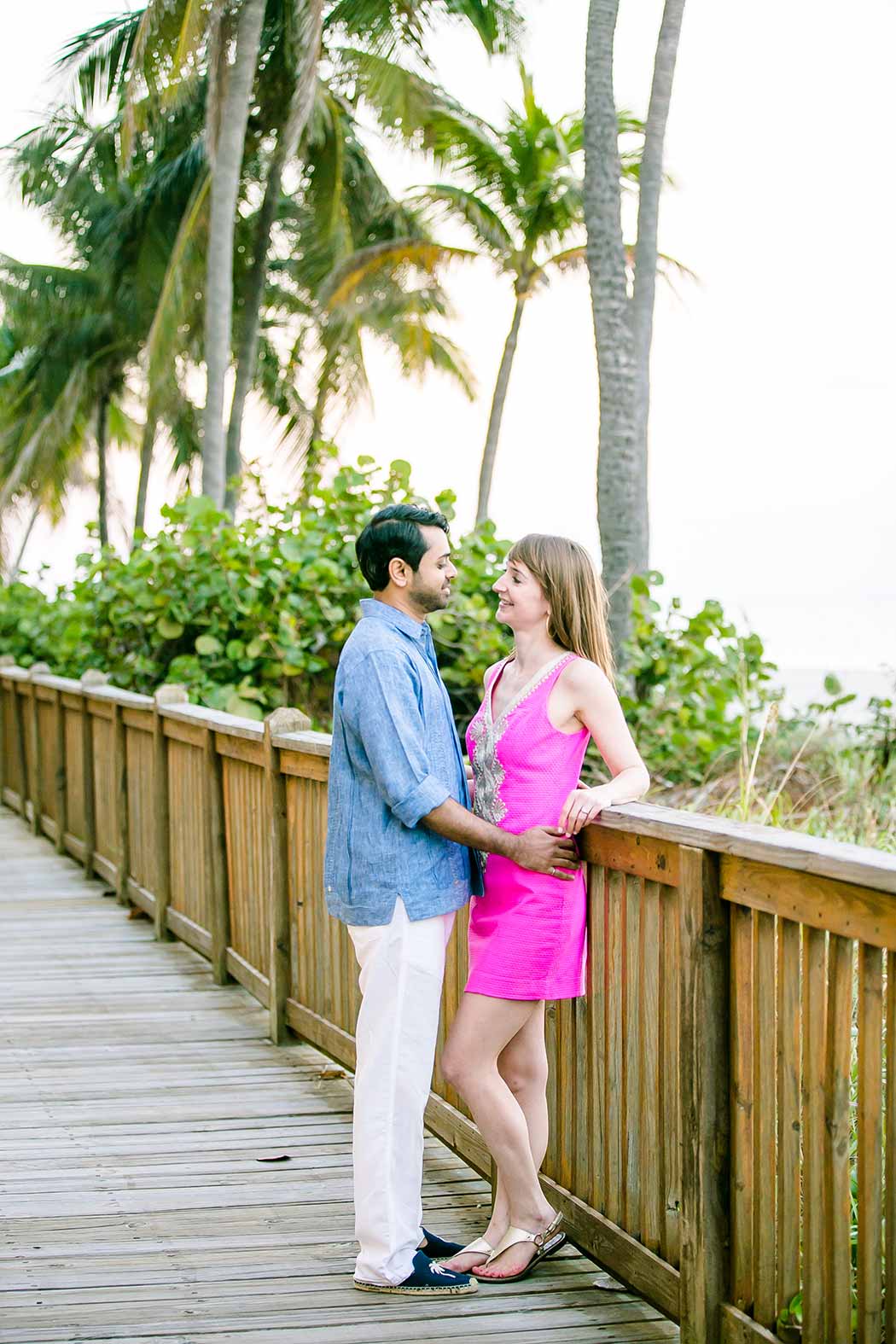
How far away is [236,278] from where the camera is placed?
24.9m

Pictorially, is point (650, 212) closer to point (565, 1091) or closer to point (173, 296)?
point (565, 1091)

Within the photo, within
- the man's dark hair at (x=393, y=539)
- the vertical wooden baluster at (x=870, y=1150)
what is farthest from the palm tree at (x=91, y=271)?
the vertical wooden baluster at (x=870, y=1150)

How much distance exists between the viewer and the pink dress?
3.30 m

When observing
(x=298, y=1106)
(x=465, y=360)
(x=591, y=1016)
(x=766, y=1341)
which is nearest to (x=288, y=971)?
(x=298, y=1106)

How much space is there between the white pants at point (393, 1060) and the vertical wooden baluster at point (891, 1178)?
1.13m

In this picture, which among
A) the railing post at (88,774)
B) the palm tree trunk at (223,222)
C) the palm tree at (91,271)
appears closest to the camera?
the railing post at (88,774)

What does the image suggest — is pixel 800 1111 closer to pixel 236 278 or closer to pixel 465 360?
pixel 236 278

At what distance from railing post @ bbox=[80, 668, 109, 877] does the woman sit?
20.9 ft

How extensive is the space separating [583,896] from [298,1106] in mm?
1920

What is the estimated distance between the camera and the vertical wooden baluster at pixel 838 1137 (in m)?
2.58

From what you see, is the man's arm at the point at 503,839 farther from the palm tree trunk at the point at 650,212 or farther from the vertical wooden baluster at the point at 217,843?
the palm tree trunk at the point at 650,212

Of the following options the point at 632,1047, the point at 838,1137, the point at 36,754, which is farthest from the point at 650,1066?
the point at 36,754

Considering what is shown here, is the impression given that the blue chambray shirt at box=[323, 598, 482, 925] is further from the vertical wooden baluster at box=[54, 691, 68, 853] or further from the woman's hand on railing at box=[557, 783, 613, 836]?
the vertical wooden baluster at box=[54, 691, 68, 853]

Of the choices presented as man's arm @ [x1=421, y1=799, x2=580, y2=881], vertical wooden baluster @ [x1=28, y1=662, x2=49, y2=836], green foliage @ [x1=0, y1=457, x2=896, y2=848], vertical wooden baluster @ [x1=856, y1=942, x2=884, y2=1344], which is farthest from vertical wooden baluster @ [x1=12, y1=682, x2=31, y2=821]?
vertical wooden baluster @ [x1=856, y1=942, x2=884, y2=1344]
